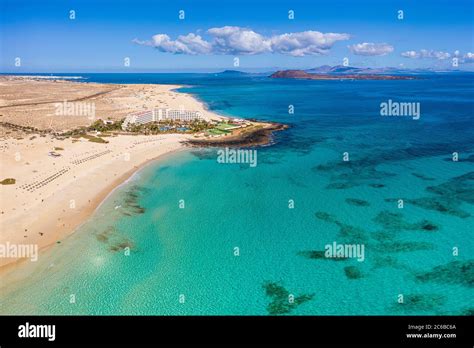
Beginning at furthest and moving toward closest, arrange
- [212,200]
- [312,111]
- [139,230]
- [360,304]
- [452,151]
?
[312,111], [452,151], [212,200], [139,230], [360,304]

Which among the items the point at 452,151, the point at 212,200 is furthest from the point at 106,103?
the point at 452,151

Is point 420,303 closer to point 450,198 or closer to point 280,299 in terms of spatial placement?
point 280,299

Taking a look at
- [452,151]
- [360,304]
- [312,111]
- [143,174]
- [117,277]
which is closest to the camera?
[360,304]

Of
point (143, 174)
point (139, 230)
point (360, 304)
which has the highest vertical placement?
point (143, 174)

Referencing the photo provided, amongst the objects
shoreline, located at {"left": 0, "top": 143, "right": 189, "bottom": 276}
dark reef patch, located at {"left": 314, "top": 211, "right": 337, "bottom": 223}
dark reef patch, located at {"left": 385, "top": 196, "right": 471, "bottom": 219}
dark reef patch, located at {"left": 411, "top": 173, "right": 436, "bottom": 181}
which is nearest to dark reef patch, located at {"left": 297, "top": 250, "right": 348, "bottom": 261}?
dark reef patch, located at {"left": 314, "top": 211, "right": 337, "bottom": 223}

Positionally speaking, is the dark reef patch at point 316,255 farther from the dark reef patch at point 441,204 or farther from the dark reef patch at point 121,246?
the dark reef patch at point 441,204

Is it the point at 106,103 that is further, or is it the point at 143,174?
the point at 106,103

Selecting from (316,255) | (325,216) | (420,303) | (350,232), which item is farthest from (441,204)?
(420,303)

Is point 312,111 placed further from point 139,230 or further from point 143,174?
point 139,230
